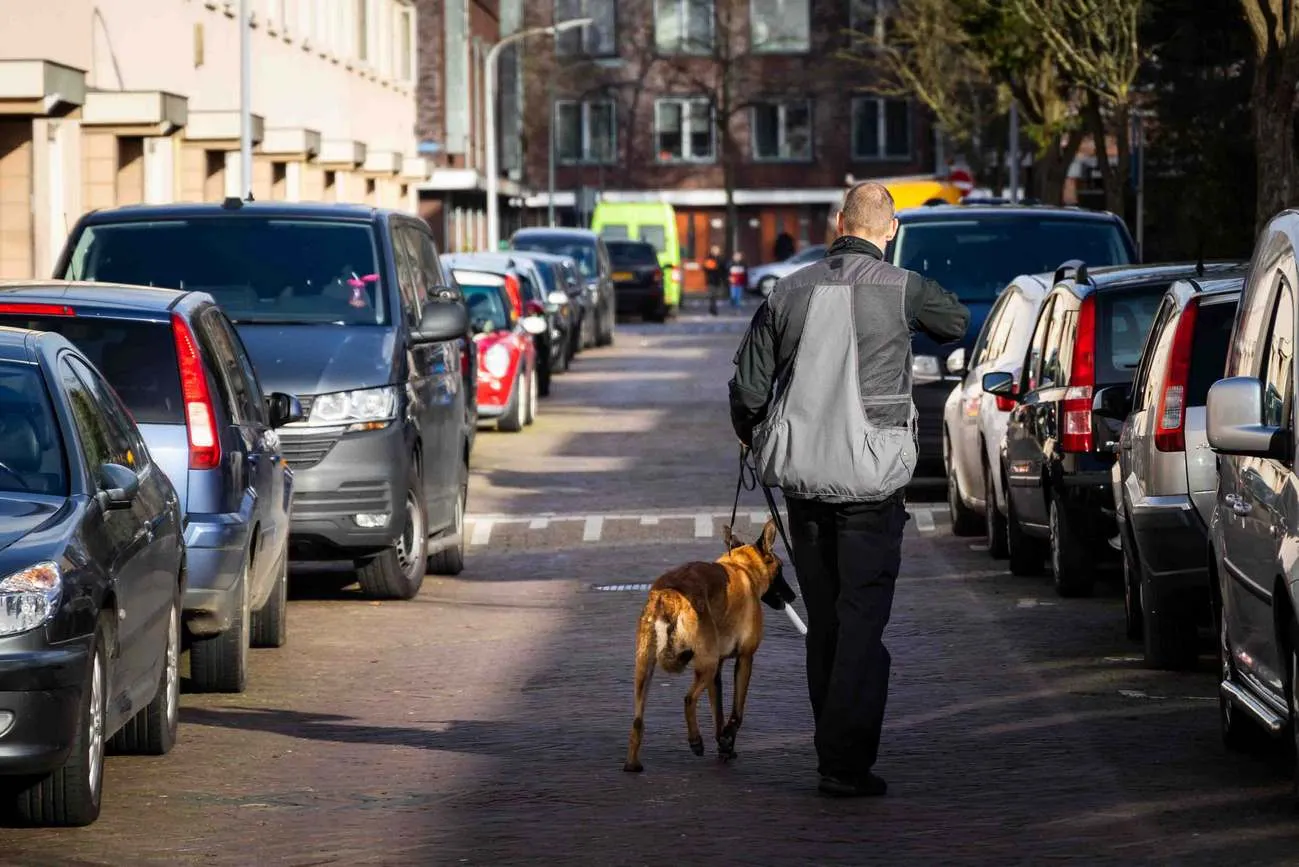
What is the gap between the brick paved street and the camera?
7.75 metres

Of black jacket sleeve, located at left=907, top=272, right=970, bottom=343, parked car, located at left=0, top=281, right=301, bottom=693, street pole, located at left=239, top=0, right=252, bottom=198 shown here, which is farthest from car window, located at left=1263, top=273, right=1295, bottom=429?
street pole, located at left=239, top=0, right=252, bottom=198

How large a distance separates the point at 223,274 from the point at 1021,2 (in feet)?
68.4

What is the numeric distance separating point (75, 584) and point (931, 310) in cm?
261

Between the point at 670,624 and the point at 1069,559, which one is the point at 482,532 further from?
the point at 670,624

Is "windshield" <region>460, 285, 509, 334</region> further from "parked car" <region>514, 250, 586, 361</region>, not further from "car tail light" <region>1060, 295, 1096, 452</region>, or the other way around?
"car tail light" <region>1060, 295, 1096, 452</region>

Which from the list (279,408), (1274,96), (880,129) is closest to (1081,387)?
(279,408)

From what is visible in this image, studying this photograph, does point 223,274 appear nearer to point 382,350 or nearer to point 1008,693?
point 382,350

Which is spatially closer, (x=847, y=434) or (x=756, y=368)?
(x=847, y=434)

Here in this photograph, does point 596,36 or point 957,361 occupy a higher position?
point 596,36

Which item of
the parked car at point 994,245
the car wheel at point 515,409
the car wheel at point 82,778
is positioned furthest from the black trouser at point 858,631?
the car wheel at point 515,409

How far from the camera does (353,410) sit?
13672mm

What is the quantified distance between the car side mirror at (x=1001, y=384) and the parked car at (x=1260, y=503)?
5.76 metres

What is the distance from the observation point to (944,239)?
69.9 ft

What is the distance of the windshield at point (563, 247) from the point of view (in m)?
51.5
